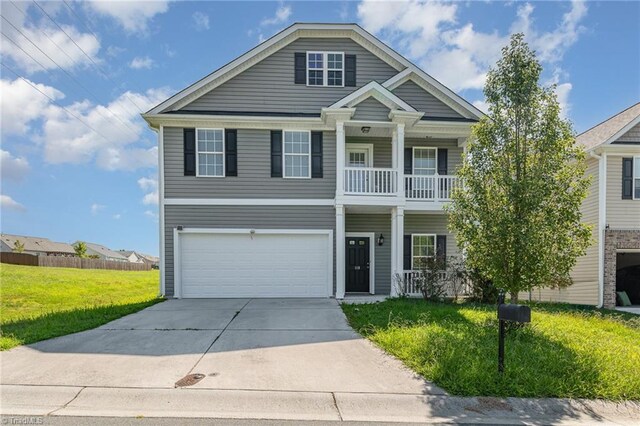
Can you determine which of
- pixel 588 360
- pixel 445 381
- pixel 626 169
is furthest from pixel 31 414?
pixel 626 169

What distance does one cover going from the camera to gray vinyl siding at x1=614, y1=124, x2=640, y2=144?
13227 millimetres

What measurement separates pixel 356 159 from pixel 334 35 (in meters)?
4.52

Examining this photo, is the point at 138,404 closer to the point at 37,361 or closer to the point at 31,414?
the point at 31,414

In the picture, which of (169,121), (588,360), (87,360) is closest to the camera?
(588,360)

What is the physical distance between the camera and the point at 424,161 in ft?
43.5

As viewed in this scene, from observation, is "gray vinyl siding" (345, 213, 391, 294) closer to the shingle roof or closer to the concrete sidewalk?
the concrete sidewalk

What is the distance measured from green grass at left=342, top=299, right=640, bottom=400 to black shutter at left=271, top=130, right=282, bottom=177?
585cm

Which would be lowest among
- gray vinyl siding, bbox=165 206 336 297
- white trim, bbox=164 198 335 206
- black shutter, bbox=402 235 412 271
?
black shutter, bbox=402 235 412 271

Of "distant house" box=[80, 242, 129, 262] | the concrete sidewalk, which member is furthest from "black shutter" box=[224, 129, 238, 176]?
"distant house" box=[80, 242, 129, 262]

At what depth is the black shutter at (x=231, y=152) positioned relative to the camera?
483 inches

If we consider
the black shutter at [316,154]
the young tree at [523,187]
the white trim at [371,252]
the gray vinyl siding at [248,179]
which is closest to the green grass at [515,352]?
the young tree at [523,187]

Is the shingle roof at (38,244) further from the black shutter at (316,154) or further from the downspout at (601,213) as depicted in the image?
the downspout at (601,213)

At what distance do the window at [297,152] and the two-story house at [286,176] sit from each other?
0.03 meters

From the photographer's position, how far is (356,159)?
13305 millimetres
